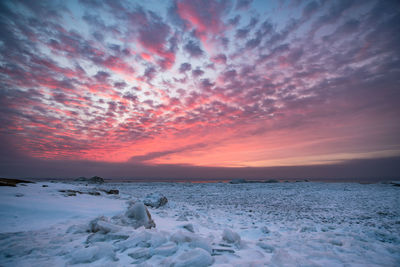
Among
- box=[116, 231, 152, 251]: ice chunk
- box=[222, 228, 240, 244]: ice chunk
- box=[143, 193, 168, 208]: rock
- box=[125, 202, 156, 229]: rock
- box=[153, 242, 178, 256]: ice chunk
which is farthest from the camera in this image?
box=[143, 193, 168, 208]: rock

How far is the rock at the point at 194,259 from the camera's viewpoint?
2.56m

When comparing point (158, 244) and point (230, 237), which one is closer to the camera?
point (158, 244)

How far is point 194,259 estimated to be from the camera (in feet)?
8.61

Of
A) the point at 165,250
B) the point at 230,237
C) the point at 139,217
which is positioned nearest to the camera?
the point at 165,250

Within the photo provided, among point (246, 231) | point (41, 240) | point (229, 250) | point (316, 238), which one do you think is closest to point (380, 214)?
point (316, 238)

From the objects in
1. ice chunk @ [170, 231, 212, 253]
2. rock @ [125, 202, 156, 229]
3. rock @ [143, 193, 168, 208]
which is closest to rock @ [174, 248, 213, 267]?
ice chunk @ [170, 231, 212, 253]

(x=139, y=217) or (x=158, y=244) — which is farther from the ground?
(x=139, y=217)

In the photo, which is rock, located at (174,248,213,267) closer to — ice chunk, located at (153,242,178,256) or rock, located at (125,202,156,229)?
ice chunk, located at (153,242,178,256)

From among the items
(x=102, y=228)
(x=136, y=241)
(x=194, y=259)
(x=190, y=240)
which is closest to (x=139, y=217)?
(x=102, y=228)

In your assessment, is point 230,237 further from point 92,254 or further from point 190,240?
point 92,254

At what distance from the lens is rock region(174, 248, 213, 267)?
2.56m

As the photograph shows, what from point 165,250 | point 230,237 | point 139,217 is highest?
point 139,217

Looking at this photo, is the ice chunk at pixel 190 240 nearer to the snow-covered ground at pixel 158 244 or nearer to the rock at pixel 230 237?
the snow-covered ground at pixel 158 244

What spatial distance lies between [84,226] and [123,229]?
3.45 ft
